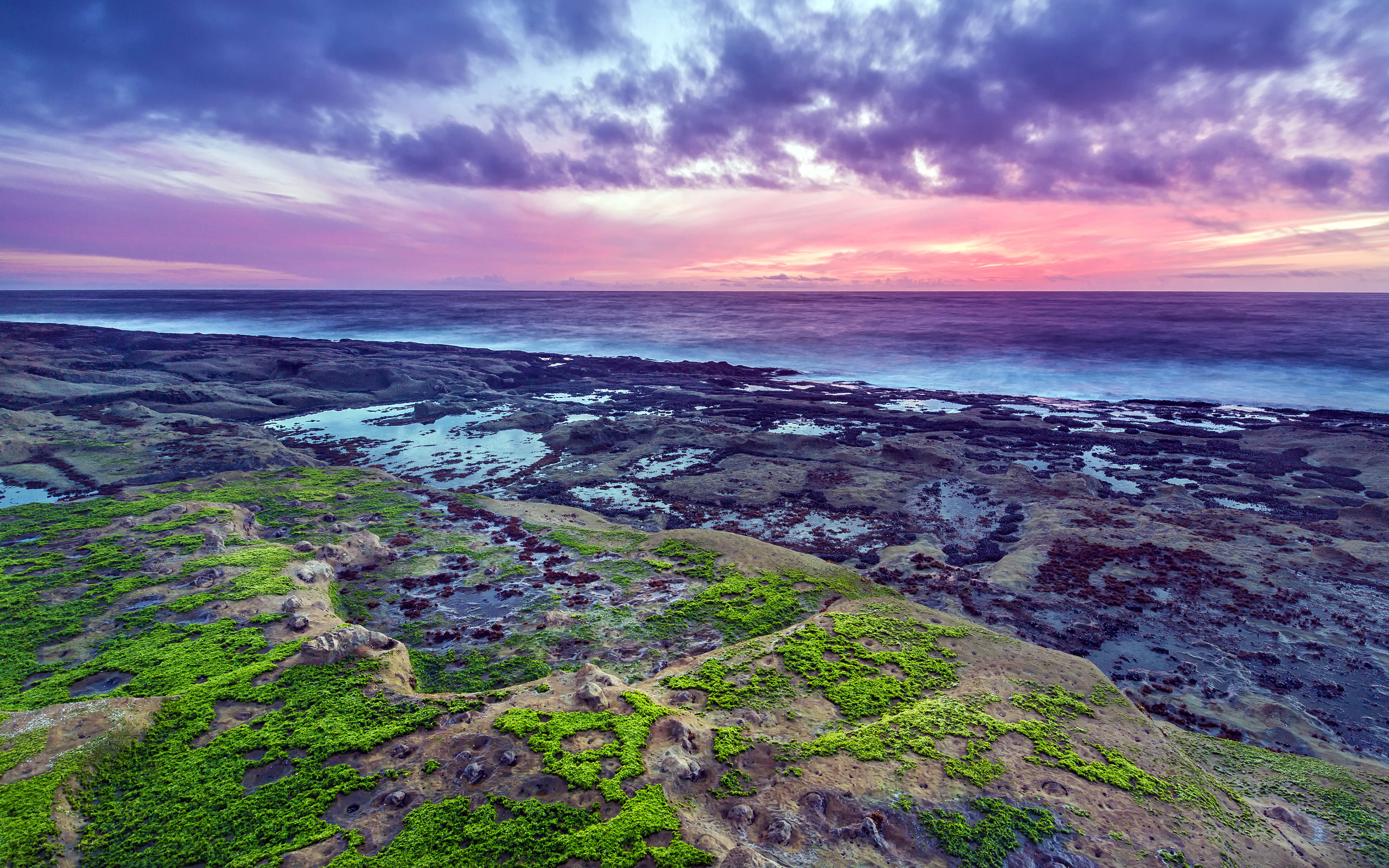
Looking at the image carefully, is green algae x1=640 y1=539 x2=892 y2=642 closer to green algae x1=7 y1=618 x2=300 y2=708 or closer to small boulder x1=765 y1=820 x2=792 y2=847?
small boulder x1=765 y1=820 x2=792 y2=847

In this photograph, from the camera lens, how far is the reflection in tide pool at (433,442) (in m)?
24.2

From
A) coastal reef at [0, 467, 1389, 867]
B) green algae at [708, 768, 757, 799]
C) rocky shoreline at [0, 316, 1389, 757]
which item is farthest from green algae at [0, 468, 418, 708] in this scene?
green algae at [708, 768, 757, 799]

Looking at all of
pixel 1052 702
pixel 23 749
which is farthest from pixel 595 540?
pixel 1052 702

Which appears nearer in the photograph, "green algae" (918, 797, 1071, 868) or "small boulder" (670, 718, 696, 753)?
"green algae" (918, 797, 1071, 868)

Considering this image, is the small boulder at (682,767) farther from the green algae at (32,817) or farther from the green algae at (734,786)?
the green algae at (32,817)

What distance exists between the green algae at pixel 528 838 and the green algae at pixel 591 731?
1.12 feet

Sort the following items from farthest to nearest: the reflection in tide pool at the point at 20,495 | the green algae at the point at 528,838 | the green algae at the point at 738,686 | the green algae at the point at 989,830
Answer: the reflection in tide pool at the point at 20,495 → the green algae at the point at 738,686 → the green algae at the point at 989,830 → the green algae at the point at 528,838

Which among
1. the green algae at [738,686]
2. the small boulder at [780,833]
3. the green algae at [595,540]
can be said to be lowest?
the green algae at [595,540]

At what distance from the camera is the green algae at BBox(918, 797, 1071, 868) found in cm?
611

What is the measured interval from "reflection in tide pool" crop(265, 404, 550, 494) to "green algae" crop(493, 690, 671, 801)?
15349mm

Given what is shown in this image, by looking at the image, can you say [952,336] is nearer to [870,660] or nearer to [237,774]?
[870,660]

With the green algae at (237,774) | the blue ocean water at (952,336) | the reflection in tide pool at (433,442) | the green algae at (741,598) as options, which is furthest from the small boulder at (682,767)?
the blue ocean water at (952,336)

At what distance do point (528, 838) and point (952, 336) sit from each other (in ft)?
294

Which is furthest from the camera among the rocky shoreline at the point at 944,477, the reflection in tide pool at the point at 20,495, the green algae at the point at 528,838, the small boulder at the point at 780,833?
the reflection in tide pool at the point at 20,495
